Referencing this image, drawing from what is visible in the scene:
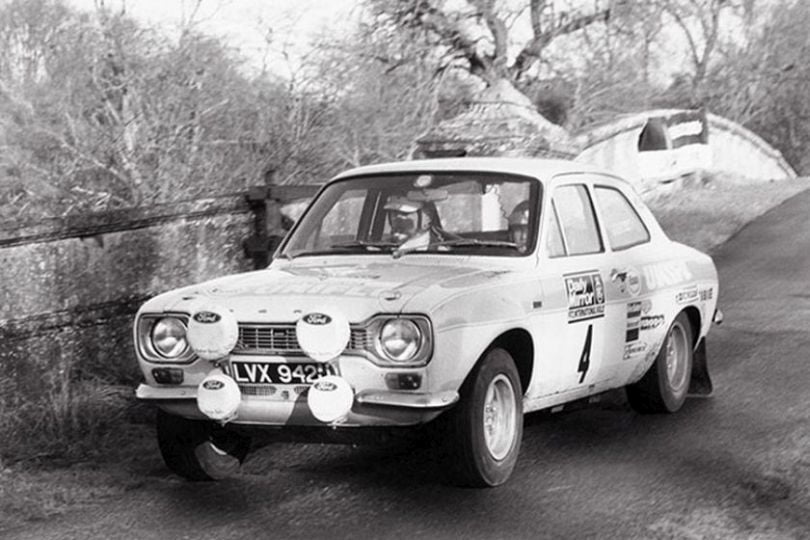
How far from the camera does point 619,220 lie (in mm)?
8438

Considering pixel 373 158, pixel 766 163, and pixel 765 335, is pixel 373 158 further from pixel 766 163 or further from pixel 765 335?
pixel 766 163

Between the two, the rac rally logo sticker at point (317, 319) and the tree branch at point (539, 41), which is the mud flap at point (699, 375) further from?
the tree branch at point (539, 41)

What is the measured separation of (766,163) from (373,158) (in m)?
18.4

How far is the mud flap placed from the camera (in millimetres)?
9000

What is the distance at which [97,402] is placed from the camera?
8.27 m

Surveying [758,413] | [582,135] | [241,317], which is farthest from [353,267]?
[582,135]

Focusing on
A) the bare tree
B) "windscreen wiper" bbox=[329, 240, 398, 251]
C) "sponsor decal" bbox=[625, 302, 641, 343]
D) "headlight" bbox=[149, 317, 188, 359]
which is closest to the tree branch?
the bare tree

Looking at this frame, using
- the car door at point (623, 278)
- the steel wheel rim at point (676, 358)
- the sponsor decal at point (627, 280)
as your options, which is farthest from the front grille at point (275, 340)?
the steel wheel rim at point (676, 358)

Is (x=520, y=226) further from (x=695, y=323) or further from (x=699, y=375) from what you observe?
(x=699, y=375)

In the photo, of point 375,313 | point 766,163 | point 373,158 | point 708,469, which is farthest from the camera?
point 766,163

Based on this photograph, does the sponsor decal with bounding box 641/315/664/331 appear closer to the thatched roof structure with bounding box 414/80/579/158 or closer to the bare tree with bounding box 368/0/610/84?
the thatched roof structure with bounding box 414/80/579/158

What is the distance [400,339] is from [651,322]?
245 centimetres

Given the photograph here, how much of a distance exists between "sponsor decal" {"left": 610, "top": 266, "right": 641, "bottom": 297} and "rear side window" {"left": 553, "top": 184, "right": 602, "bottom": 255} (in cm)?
18

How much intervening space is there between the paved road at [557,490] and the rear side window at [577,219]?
0.97 metres
